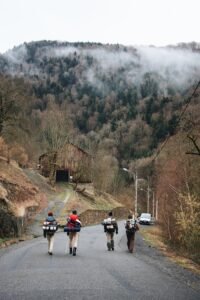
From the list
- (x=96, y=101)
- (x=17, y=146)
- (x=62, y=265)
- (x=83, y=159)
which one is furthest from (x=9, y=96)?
(x=96, y=101)

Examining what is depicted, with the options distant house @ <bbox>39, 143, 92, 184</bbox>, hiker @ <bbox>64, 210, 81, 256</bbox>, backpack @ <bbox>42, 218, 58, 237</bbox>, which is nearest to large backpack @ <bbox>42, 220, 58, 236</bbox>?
backpack @ <bbox>42, 218, 58, 237</bbox>

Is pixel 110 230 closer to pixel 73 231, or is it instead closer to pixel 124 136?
pixel 73 231

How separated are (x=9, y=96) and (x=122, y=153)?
9444 cm

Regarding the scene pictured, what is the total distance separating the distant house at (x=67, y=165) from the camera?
3024 inches

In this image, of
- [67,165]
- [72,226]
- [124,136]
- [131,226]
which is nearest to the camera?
[72,226]

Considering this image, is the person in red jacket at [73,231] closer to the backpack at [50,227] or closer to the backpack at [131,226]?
the backpack at [50,227]

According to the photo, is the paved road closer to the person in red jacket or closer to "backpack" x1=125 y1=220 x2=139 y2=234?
the person in red jacket

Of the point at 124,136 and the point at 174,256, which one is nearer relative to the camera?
the point at 174,256

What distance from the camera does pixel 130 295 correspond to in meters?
10.4

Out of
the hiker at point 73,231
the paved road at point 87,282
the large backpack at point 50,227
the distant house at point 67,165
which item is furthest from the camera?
the distant house at point 67,165

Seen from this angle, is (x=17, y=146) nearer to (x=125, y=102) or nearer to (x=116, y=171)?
(x=116, y=171)

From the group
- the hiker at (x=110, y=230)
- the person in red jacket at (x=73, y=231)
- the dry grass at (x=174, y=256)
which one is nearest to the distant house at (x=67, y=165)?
the dry grass at (x=174, y=256)

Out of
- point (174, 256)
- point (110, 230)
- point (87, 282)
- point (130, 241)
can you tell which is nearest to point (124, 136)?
point (174, 256)

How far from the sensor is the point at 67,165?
80688mm
